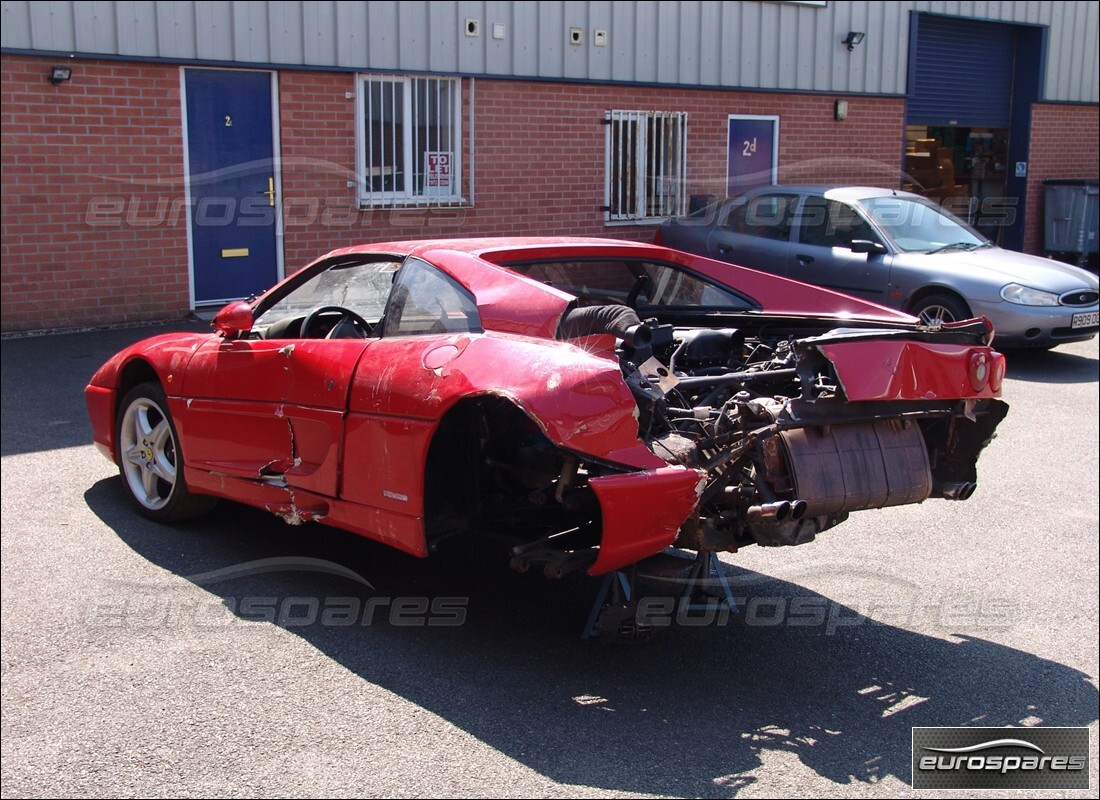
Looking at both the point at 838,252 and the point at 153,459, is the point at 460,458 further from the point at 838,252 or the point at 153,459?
the point at 838,252

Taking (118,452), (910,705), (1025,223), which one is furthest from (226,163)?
(1025,223)

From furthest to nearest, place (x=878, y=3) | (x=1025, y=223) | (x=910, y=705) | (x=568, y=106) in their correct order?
(x=1025, y=223) → (x=878, y=3) → (x=568, y=106) → (x=910, y=705)

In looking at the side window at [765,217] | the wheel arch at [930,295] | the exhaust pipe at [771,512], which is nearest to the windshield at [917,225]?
the wheel arch at [930,295]

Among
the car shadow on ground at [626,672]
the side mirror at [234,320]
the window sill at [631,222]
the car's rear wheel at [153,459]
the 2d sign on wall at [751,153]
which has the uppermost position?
the 2d sign on wall at [751,153]

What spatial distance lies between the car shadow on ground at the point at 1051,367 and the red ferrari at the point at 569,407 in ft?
19.2

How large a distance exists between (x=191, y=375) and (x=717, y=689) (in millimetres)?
2964

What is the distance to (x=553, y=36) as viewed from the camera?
1424 cm

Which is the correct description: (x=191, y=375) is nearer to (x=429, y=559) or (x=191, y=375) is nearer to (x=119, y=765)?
(x=429, y=559)

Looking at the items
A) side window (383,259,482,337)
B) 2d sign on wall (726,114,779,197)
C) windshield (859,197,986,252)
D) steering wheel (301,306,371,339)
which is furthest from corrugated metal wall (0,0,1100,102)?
side window (383,259,482,337)

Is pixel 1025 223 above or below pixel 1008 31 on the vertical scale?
below

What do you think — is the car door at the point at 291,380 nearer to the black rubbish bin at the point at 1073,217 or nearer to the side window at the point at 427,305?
the side window at the point at 427,305

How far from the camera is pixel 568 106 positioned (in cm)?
1462

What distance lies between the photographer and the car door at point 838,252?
36.6 feet

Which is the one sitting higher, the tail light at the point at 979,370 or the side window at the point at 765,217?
the side window at the point at 765,217
